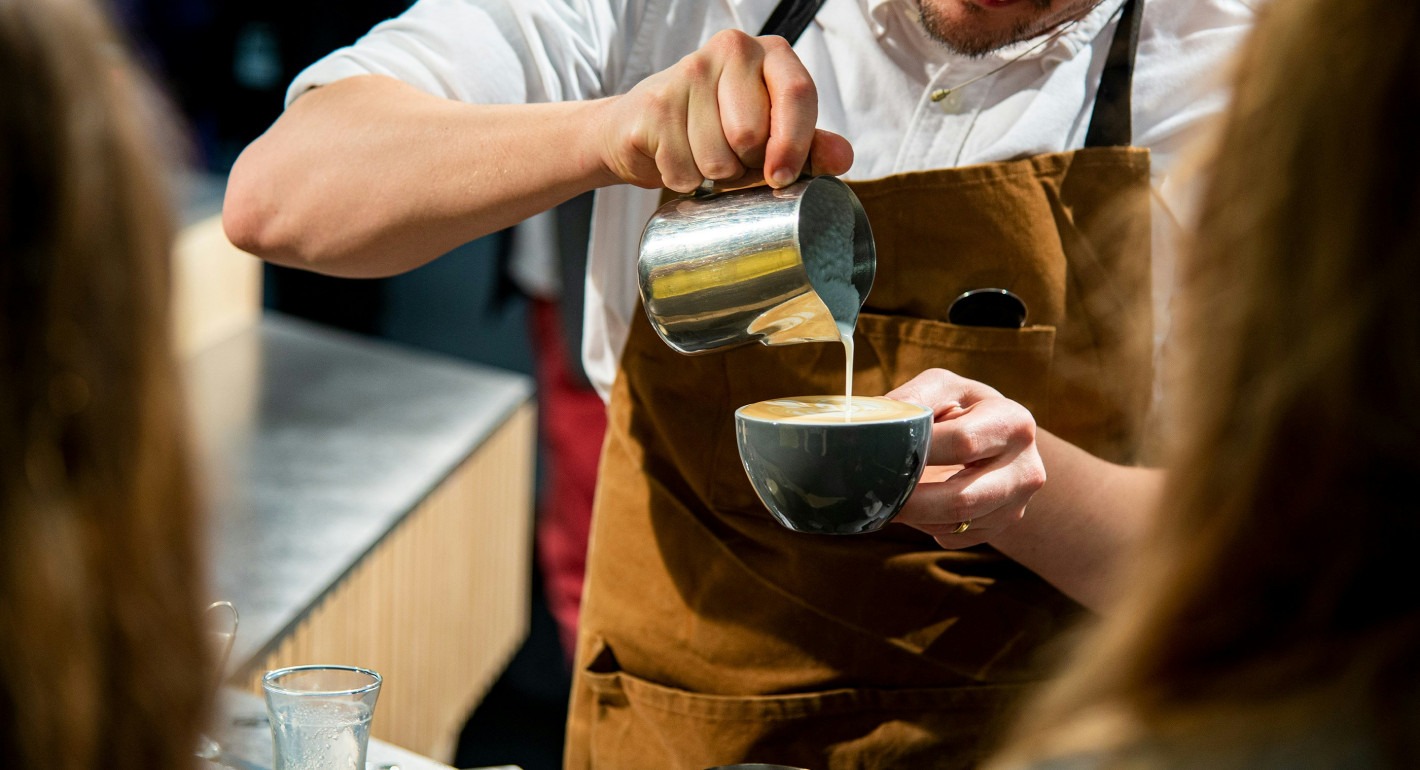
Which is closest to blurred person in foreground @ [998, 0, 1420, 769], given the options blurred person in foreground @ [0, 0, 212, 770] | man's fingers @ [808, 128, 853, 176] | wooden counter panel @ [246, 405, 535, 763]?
blurred person in foreground @ [0, 0, 212, 770]

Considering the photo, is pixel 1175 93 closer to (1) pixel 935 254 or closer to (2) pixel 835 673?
(1) pixel 935 254

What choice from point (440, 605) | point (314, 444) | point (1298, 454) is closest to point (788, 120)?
point (1298, 454)

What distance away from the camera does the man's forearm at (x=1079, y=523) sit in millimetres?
1307

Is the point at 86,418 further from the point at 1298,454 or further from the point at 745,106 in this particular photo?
the point at 745,106

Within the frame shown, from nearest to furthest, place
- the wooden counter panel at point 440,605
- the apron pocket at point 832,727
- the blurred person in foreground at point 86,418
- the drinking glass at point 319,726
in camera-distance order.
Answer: the blurred person in foreground at point 86,418
the drinking glass at point 319,726
the apron pocket at point 832,727
the wooden counter panel at point 440,605

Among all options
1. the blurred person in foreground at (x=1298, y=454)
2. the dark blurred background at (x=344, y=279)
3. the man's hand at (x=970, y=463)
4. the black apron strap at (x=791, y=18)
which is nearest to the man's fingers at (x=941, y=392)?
the man's hand at (x=970, y=463)

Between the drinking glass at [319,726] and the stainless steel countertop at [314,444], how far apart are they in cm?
65

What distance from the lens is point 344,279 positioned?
4.95m

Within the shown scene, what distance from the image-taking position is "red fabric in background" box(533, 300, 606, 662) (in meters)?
3.78

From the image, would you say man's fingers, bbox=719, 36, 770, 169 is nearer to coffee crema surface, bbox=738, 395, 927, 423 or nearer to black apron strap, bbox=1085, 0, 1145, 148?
coffee crema surface, bbox=738, 395, 927, 423

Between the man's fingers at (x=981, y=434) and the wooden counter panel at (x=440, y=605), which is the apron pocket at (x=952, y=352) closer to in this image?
the man's fingers at (x=981, y=434)

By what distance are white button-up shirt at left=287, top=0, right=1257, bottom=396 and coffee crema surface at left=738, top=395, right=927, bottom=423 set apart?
359 millimetres

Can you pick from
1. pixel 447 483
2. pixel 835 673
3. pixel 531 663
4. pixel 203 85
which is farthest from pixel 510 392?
pixel 835 673

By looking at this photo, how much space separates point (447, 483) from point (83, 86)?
2.53 meters
